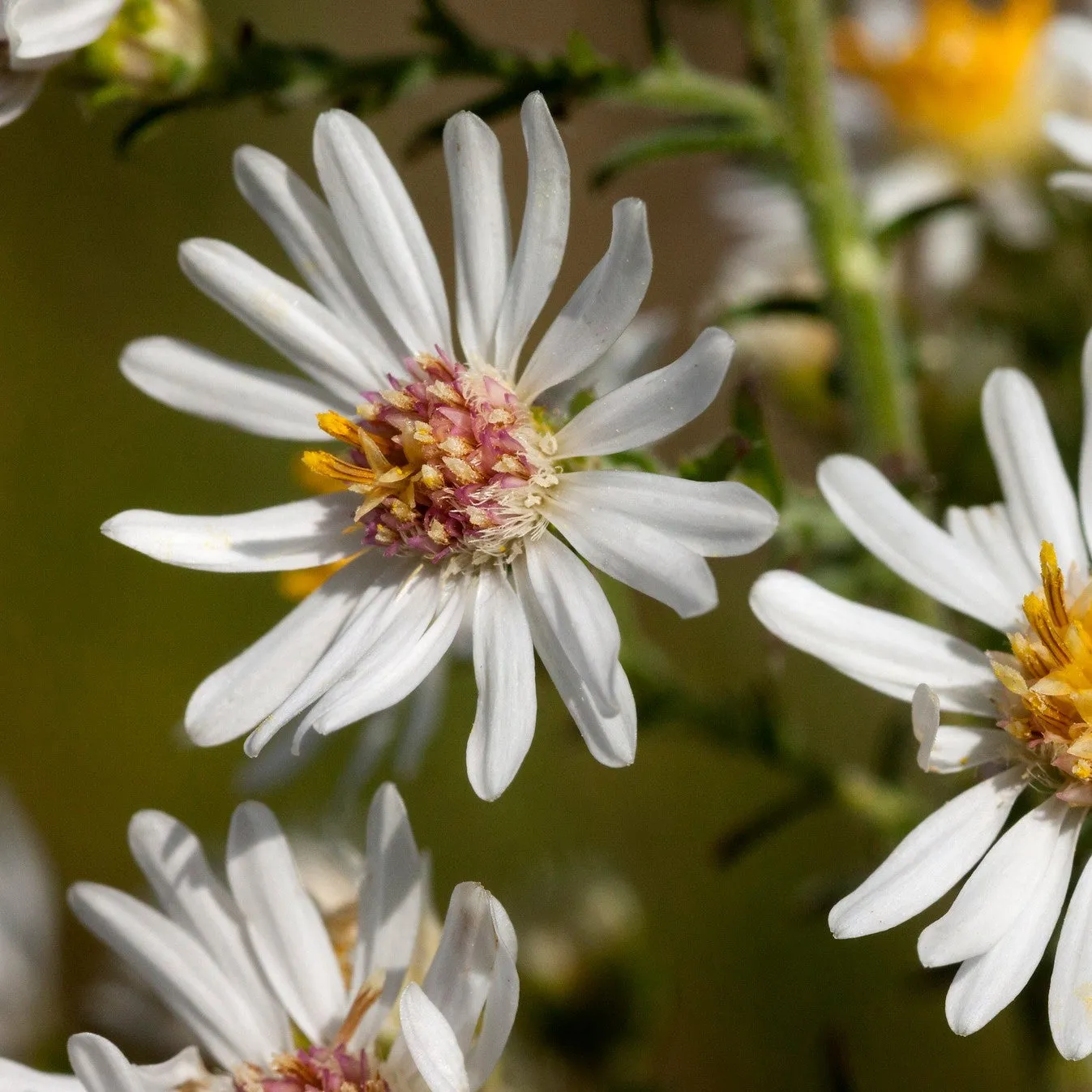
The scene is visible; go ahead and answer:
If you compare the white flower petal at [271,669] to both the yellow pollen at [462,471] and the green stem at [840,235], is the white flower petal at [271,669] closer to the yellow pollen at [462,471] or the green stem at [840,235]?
the yellow pollen at [462,471]

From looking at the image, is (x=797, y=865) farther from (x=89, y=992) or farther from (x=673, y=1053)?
(x=89, y=992)

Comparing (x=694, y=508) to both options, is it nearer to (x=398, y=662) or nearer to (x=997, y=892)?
(x=398, y=662)

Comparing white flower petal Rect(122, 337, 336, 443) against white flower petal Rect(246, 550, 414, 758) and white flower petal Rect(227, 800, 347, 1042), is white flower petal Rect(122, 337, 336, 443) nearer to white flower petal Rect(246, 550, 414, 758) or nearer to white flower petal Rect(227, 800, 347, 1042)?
white flower petal Rect(246, 550, 414, 758)

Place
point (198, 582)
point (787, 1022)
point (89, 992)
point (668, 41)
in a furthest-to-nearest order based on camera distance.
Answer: point (198, 582), point (787, 1022), point (89, 992), point (668, 41)

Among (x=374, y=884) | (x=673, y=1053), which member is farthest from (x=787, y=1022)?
(x=374, y=884)

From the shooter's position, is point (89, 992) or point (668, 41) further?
point (89, 992)

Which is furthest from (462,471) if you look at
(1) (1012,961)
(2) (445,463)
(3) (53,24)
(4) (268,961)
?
(1) (1012,961)

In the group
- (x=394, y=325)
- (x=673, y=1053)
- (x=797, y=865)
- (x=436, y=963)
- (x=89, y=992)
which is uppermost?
(x=394, y=325)
